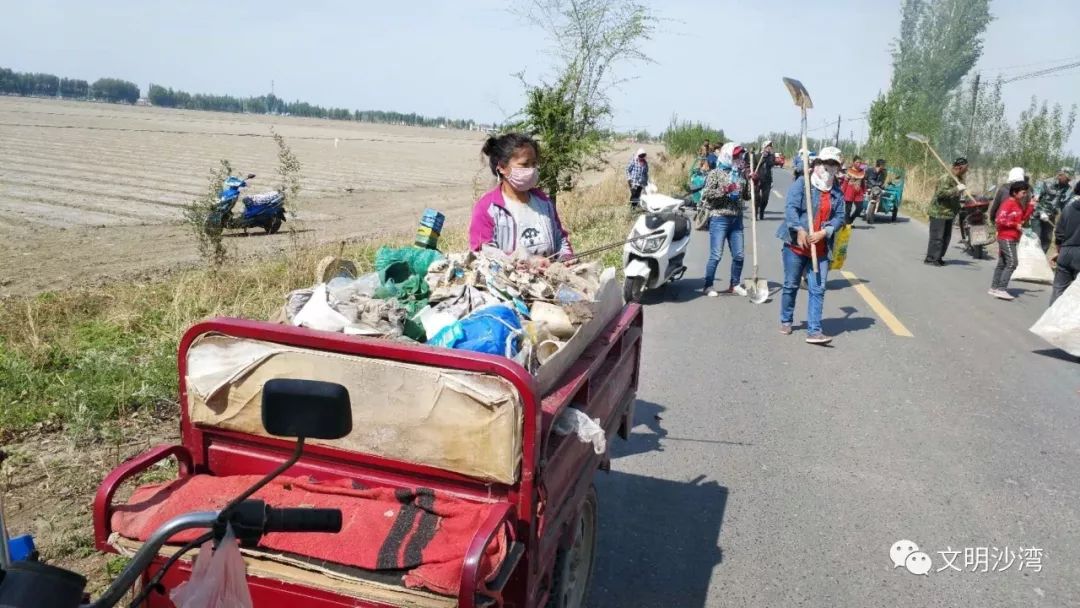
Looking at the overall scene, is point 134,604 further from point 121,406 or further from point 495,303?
point 121,406

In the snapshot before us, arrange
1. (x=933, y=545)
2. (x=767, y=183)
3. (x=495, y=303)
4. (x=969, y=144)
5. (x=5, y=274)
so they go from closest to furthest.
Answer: (x=495, y=303) → (x=933, y=545) → (x=5, y=274) → (x=767, y=183) → (x=969, y=144)

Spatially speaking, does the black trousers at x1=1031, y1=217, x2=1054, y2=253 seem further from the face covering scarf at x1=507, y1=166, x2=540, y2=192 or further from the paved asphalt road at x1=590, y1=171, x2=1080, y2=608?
the face covering scarf at x1=507, y1=166, x2=540, y2=192

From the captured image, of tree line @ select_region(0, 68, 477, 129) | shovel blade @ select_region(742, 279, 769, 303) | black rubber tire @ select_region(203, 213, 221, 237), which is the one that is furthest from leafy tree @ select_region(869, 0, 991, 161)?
tree line @ select_region(0, 68, 477, 129)

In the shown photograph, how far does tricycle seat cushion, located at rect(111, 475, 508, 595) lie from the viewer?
7.34 feet

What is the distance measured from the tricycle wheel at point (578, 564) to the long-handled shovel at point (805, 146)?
5.44 meters

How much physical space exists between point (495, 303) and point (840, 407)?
4163 millimetres

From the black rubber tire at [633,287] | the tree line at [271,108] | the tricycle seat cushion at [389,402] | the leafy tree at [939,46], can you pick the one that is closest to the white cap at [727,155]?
the black rubber tire at [633,287]

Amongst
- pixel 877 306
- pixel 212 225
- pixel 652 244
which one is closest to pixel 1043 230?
pixel 877 306

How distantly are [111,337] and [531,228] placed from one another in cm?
432

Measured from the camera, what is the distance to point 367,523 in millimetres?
2436

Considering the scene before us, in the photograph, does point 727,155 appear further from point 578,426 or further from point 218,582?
point 218,582

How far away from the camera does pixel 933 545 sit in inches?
173

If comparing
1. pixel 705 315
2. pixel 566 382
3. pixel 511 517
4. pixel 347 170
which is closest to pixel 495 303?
pixel 566 382

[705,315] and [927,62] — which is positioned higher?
[927,62]
